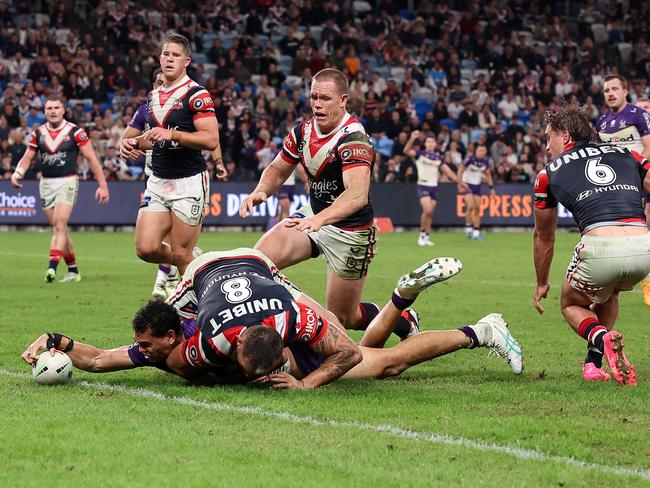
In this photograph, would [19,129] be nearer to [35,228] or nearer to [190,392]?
[35,228]

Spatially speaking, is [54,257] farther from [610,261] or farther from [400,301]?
[610,261]

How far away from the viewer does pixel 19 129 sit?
2778 centimetres

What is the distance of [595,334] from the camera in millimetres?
7680

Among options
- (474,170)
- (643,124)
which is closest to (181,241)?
(643,124)

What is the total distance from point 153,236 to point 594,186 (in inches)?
205

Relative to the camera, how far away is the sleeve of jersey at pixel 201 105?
36.6 feet

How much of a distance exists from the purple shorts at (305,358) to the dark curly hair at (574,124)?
7.60ft

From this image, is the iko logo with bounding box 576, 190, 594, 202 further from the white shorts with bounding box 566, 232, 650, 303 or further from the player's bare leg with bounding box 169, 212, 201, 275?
the player's bare leg with bounding box 169, 212, 201, 275

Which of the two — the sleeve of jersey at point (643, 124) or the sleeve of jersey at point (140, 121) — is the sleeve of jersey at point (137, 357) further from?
the sleeve of jersey at point (643, 124)

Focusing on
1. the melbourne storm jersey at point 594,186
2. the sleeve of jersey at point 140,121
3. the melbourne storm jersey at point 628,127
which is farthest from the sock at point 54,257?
the melbourne storm jersey at point 594,186

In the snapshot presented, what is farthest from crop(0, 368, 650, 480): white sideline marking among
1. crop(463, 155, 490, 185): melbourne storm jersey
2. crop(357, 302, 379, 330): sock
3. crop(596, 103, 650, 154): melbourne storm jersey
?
crop(463, 155, 490, 185): melbourne storm jersey

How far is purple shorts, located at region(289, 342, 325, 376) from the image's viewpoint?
7387 mm

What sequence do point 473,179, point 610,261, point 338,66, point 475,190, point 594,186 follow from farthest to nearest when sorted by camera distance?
point 338,66, point 473,179, point 475,190, point 594,186, point 610,261

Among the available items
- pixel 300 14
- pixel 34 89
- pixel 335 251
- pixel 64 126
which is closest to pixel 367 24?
pixel 300 14
